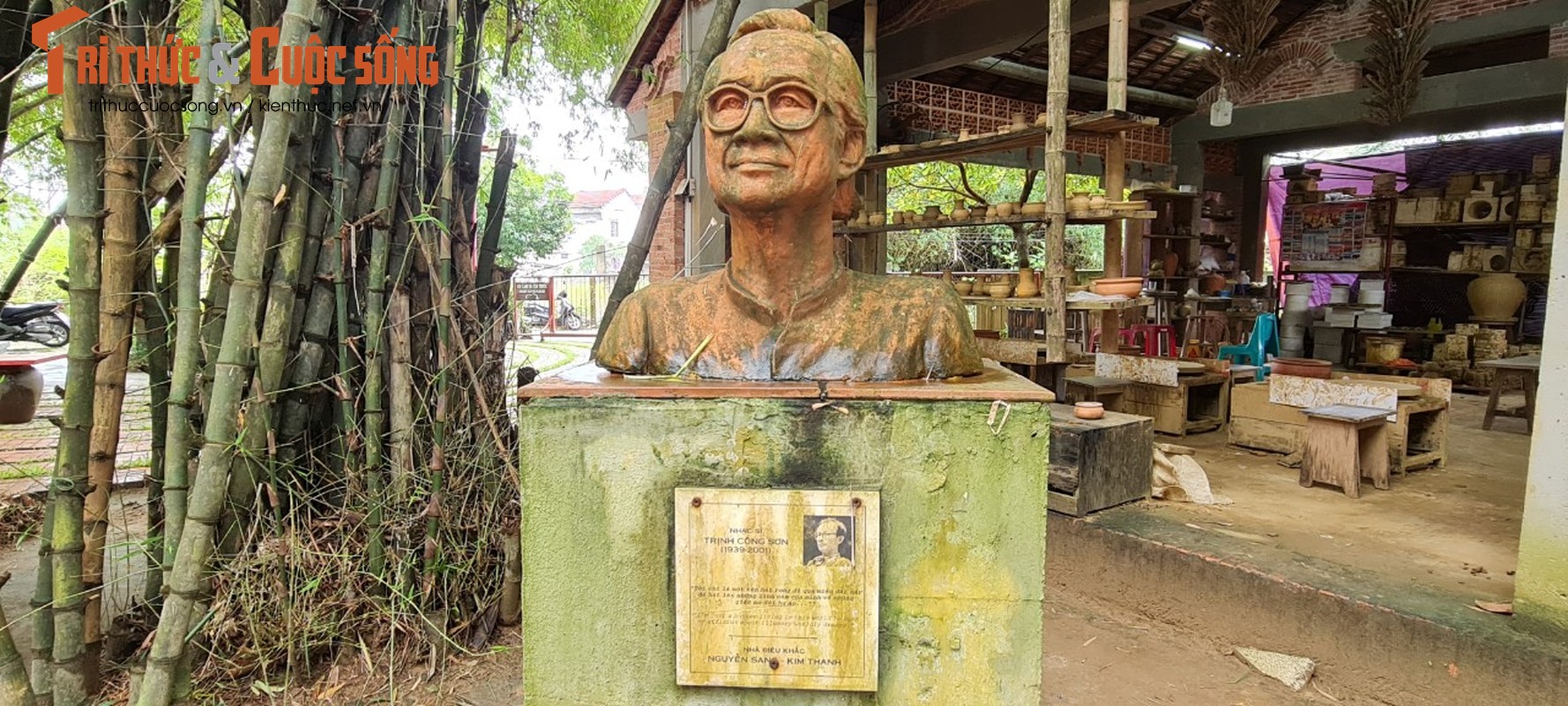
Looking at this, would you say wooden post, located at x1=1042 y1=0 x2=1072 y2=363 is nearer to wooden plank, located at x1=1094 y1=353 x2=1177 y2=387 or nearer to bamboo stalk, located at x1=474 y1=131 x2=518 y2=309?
wooden plank, located at x1=1094 y1=353 x2=1177 y2=387

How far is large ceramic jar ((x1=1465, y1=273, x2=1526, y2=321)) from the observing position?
8375mm

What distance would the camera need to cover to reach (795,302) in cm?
201

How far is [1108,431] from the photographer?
3.63 metres

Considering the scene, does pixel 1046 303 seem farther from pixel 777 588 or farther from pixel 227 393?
pixel 227 393

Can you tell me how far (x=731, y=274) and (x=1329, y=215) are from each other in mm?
10732

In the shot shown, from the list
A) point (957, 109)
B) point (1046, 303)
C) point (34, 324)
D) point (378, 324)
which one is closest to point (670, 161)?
point (378, 324)

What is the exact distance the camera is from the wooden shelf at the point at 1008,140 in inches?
165

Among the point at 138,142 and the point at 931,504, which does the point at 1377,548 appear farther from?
the point at 138,142

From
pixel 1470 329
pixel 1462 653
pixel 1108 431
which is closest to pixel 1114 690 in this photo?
pixel 1462 653

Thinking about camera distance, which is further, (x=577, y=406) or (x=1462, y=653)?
(x=1462, y=653)

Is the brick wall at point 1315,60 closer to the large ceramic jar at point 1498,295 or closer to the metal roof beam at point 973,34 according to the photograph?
the large ceramic jar at point 1498,295

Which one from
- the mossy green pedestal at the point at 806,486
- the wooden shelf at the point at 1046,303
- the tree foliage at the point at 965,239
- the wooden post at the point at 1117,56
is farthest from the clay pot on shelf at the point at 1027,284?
the tree foliage at the point at 965,239

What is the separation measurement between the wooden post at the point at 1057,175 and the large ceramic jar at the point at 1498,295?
6969 mm

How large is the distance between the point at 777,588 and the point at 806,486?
23 centimetres
